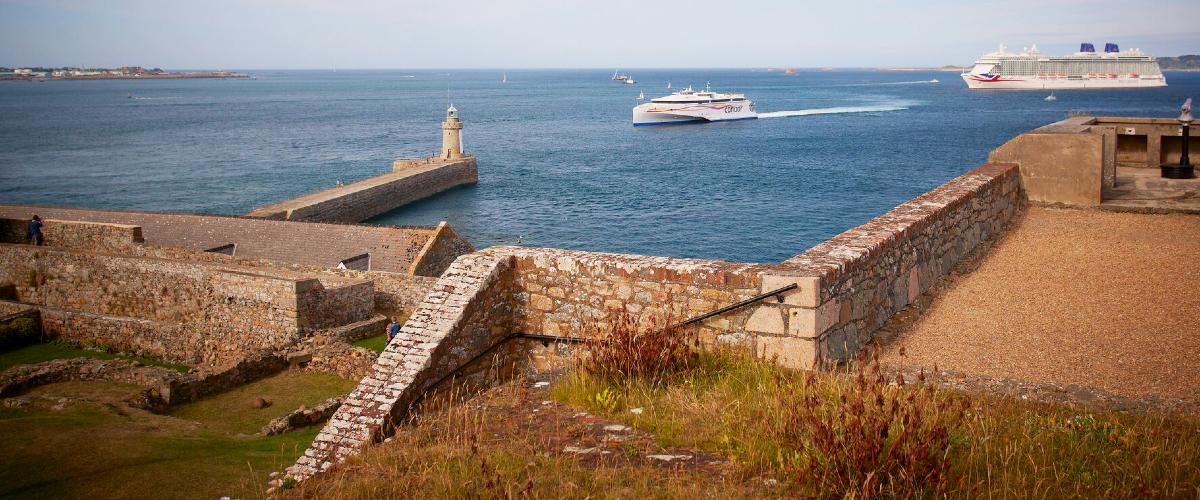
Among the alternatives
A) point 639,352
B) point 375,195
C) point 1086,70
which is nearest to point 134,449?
point 639,352

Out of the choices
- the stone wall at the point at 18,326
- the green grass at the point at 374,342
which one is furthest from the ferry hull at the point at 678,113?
the stone wall at the point at 18,326

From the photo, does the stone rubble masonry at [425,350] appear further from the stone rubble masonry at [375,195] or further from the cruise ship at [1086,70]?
the cruise ship at [1086,70]

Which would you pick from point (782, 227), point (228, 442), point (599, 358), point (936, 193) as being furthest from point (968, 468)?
point (782, 227)

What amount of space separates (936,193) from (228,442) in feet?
29.1

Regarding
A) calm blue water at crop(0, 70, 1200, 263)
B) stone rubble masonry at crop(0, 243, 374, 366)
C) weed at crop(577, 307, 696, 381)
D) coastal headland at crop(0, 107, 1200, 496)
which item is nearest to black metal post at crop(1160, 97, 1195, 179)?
coastal headland at crop(0, 107, 1200, 496)

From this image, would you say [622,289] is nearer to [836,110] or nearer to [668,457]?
[668,457]

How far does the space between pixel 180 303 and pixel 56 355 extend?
107 inches

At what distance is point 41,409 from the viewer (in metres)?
12.7

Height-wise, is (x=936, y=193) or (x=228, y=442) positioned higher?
(x=936, y=193)

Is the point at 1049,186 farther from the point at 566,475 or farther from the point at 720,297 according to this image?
the point at 566,475

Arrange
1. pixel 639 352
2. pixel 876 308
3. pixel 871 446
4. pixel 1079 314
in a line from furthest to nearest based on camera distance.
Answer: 1. pixel 1079 314
2. pixel 876 308
3. pixel 639 352
4. pixel 871 446

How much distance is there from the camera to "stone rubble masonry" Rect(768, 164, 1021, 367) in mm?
5910

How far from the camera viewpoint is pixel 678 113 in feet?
311

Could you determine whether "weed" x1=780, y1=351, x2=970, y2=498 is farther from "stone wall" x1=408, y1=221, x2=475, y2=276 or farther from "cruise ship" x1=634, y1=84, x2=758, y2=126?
"cruise ship" x1=634, y1=84, x2=758, y2=126
